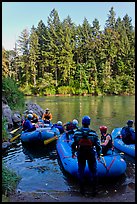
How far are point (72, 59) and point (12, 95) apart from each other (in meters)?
29.6

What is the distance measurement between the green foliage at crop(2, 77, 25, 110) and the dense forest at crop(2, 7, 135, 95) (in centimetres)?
2498

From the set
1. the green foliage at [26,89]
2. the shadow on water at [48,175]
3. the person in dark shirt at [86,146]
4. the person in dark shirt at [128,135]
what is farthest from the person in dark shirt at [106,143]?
the green foliage at [26,89]

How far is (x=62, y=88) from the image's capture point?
4162cm

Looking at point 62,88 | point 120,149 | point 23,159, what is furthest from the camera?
point 62,88

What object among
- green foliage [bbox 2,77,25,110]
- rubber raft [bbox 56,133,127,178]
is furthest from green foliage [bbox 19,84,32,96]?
rubber raft [bbox 56,133,127,178]

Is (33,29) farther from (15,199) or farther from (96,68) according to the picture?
(15,199)

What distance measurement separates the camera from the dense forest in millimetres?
42281

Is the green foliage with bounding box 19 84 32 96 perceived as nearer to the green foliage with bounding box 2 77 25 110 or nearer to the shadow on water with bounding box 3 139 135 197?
the green foliage with bounding box 2 77 25 110

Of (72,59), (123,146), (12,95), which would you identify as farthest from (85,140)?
(72,59)

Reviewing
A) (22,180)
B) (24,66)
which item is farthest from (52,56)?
(22,180)

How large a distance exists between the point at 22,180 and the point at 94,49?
39.6m

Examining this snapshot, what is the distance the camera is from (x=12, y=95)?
15453 mm

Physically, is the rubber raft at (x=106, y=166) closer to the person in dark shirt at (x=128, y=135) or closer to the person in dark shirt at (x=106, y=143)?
the person in dark shirt at (x=106, y=143)

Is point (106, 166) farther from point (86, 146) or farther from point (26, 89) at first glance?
point (26, 89)
